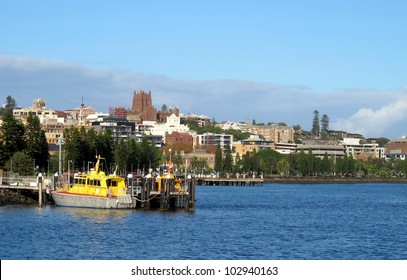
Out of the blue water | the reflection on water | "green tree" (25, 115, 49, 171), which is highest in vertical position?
"green tree" (25, 115, 49, 171)

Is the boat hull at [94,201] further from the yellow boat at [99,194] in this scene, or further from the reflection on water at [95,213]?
the reflection on water at [95,213]

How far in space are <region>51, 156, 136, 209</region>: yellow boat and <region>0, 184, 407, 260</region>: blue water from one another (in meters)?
1.28

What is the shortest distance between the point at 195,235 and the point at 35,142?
65208 mm

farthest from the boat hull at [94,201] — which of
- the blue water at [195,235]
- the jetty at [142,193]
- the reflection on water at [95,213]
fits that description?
the blue water at [195,235]

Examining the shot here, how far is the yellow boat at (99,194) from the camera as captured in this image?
8669cm

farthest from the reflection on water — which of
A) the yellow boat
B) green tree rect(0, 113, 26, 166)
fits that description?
green tree rect(0, 113, 26, 166)

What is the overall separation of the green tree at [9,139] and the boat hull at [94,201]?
3395 cm

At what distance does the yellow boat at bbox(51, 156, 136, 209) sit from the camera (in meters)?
86.7

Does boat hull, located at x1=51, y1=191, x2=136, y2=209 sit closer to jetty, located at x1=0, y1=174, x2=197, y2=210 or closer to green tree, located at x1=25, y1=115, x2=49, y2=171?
jetty, located at x1=0, y1=174, x2=197, y2=210

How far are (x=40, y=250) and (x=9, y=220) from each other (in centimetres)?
1914

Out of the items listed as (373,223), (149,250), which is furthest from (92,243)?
(373,223)

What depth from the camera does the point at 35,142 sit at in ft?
424

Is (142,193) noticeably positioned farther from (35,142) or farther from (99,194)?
(35,142)
